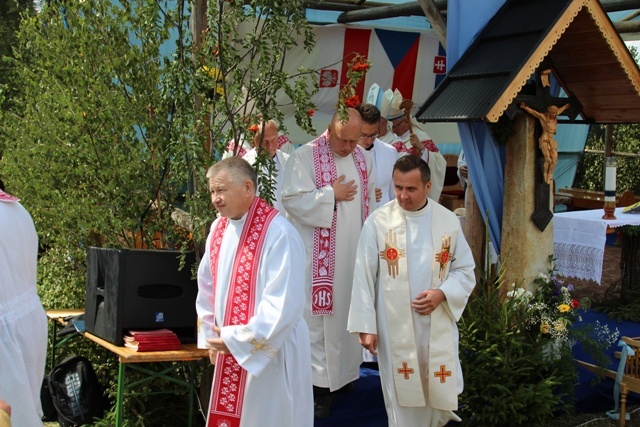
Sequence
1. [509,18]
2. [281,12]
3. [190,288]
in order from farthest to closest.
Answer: [509,18] < [190,288] < [281,12]

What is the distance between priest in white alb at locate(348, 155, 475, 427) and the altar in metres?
2.13

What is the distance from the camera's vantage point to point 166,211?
5.70m

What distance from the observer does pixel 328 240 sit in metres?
5.87

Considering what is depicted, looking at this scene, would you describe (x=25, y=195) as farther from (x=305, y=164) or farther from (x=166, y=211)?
(x=305, y=164)

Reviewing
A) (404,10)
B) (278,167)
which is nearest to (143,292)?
(278,167)

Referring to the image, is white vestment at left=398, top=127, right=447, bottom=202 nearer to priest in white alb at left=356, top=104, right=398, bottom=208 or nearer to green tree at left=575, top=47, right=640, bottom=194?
priest in white alb at left=356, top=104, right=398, bottom=208

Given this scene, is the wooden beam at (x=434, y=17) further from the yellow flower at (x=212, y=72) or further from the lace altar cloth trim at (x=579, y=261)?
the yellow flower at (x=212, y=72)

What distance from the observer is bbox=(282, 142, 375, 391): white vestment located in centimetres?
576

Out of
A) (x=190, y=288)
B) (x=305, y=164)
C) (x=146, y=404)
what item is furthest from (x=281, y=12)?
(x=146, y=404)

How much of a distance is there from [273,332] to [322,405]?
1.79m

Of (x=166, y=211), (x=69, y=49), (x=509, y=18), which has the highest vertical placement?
(x=509, y=18)

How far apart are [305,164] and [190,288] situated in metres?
1.23

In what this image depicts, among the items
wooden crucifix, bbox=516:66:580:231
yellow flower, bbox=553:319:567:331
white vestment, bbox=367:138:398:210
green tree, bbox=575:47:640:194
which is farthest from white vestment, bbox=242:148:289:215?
green tree, bbox=575:47:640:194

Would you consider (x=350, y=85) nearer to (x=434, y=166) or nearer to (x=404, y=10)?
(x=434, y=166)
